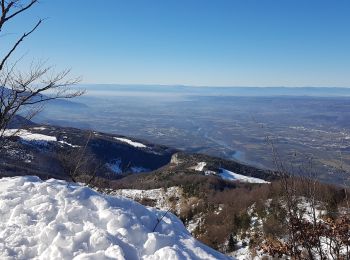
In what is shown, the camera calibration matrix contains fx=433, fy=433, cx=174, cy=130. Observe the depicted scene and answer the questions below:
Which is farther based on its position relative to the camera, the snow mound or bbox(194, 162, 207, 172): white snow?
bbox(194, 162, 207, 172): white snow

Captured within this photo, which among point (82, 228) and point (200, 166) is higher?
point (82, 228)

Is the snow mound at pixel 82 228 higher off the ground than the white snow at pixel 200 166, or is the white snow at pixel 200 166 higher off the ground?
the snow mound at pixel 82 228

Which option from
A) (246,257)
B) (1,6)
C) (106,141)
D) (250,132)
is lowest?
(250,132)

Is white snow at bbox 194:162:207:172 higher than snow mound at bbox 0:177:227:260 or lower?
lower

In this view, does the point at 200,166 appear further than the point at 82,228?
Yes

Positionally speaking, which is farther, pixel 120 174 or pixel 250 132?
pixel 250 132

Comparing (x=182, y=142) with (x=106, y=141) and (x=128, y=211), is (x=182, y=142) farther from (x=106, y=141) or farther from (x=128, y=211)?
(x=128, y=211)

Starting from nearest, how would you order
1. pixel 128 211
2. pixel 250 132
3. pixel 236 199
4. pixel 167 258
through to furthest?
pixel 167 258 → pixel 128 211 → pixel 236 199 → pixel 250 132

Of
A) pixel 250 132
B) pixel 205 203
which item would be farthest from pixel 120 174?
pixel 250 132
